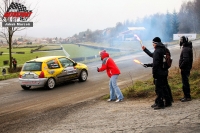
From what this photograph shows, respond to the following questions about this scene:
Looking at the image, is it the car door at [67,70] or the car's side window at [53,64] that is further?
the car door at [67,70]

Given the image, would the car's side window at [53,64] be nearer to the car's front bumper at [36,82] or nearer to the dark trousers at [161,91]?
the car's front bumper at [36,82]

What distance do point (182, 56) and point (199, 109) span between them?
169cm

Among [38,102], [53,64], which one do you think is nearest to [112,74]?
[38,102]

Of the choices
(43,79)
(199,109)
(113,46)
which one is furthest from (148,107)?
(113,46)

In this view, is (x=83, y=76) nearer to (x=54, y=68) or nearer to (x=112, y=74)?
(x=54, y=68)

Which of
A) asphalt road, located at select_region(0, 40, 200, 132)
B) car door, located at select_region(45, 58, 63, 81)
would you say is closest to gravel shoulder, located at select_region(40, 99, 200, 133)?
asphalt road, located at select_region(0, 40, 200, 132)

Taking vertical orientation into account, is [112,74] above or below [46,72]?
above

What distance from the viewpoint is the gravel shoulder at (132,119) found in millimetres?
5611

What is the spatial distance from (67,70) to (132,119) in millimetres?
7597

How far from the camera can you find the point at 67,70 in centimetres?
1352

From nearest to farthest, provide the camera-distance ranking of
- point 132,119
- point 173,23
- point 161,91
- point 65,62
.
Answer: point 132,119, point 161,91, point 65,62, point 173,23

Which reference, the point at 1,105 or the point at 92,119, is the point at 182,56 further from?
the point at 1,105

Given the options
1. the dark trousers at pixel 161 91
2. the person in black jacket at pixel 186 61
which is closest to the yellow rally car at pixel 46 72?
the dark trousers at pixel 161 91

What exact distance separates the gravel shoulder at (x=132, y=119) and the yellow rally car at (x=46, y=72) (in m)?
4.88
